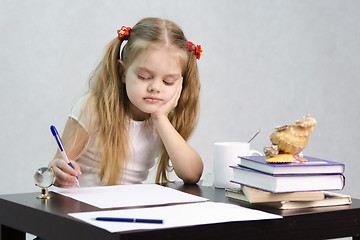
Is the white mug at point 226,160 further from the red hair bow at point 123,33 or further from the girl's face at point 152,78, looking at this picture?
the red hair bow at point 123,33

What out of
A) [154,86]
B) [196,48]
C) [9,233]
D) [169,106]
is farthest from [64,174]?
[196,48]

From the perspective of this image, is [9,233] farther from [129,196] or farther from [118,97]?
[118,97]

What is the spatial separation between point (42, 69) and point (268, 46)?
3.84ft

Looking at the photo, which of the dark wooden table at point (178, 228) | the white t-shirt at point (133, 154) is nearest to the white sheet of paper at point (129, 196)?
the dark wooden table at point (178, 228)

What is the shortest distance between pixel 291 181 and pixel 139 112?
2.48 feet

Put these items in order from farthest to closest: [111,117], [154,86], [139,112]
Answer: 1. [139,112]
2. [111,117]
3. [154,86]

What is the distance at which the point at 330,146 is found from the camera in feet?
9.98

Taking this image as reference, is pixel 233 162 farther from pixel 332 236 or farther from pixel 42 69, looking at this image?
pixel 42 69

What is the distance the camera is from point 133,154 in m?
1.68

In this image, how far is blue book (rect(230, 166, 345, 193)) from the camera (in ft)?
3.43

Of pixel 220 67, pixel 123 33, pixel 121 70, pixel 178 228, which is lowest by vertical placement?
pixel 178 228

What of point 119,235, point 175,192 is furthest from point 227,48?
point 119,235

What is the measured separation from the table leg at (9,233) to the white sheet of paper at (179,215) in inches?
10.1

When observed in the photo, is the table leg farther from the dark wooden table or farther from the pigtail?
the pigtail
